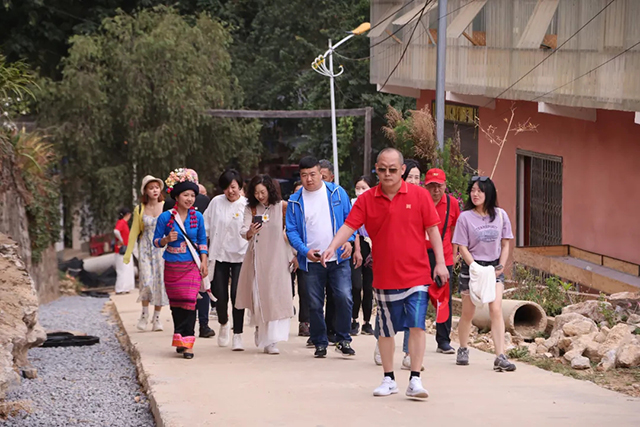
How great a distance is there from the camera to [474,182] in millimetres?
8742

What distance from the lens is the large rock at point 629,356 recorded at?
8.99 meters

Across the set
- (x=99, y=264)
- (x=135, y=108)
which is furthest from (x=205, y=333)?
(x=99, y=264)

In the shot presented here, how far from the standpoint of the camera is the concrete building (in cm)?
1372

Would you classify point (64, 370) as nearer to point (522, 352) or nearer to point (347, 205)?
point (347, 205)

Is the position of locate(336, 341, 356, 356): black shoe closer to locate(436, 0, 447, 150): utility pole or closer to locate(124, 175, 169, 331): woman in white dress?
locate(124, 175, 169, 331): woman in white dress

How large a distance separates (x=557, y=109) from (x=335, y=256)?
764cm

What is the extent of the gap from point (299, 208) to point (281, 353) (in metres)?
1.50

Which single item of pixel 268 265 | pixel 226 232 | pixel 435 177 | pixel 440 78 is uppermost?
pixel 440 78

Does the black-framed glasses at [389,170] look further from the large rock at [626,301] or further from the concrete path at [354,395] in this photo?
the large rock at [626,301]

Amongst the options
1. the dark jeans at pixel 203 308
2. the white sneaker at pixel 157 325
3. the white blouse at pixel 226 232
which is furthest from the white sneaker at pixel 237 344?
the white sneaker at pixel 157 325

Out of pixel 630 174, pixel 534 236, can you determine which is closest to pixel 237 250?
pixel 630 174

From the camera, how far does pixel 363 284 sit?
1112 centimetres

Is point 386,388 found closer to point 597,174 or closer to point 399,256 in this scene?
point 399,256

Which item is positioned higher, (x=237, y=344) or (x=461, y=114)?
(x=461, y=114)
